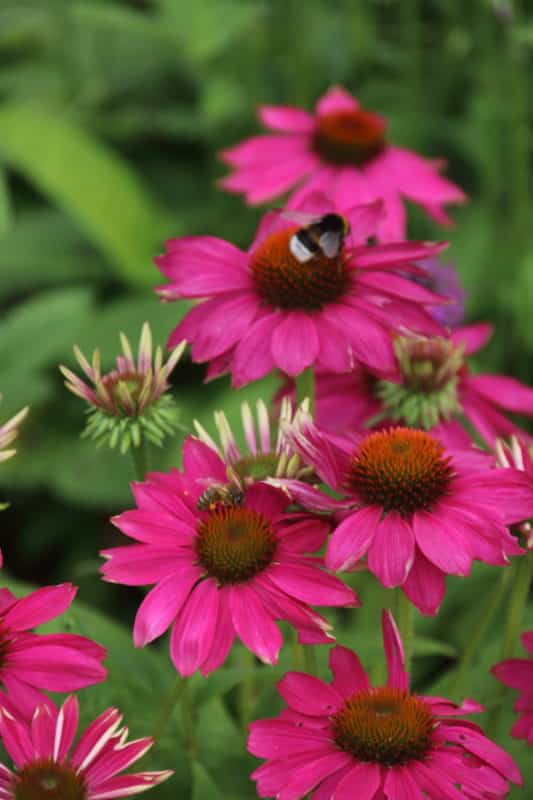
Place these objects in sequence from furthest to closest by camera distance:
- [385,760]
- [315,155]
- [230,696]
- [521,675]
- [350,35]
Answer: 1. [350,35]
2. [315,155]
3. [230,696]
4. [521,675]
5. [385,760]

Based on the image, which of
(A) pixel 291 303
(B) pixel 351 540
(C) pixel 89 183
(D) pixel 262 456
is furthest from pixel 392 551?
(C) pixel 89 183

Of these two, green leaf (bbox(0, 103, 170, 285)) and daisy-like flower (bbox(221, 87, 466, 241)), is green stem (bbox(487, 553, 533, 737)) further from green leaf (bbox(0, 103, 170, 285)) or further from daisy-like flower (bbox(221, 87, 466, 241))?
green leaf (bbox(0, 103, 170, 285))

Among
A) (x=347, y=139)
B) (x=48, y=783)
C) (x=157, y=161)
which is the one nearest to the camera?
(x=48, y=783)

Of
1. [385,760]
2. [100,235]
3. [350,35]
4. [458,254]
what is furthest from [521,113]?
[385,760]

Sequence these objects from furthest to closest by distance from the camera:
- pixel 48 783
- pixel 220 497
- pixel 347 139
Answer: pixel 347 139, pixel 220 497, pixel 48 783

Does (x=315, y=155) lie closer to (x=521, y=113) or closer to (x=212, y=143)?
(x=521, y=113)

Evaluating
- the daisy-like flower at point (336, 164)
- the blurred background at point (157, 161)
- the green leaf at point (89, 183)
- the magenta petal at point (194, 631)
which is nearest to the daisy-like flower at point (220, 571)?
the magenta petal at point (194, 631)

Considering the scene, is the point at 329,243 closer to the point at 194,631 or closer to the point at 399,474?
the point at 399,474
